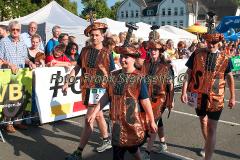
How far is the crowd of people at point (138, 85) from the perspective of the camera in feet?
12.4

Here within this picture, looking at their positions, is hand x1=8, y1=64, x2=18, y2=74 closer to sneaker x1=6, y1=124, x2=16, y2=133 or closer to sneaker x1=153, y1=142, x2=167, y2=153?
sneaker x1=6, y1=124, x2=16, y2=133

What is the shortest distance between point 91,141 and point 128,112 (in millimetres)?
2562

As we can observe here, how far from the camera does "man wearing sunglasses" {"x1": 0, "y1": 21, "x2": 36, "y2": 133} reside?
6.54 m

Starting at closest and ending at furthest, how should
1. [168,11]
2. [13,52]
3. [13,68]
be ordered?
[13,68] → [13,52] → [168,11]

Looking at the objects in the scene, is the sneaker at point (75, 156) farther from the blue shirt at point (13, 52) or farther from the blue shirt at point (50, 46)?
the blue shirt at point (50, 46)

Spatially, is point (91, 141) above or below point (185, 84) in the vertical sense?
below

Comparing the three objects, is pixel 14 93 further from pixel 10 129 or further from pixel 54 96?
pixel 54 96

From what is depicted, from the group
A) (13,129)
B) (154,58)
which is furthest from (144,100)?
(13,129)

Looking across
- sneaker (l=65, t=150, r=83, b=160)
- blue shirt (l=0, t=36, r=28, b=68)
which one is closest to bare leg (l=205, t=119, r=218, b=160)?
sneaker (l=65, t=150, r=83, b=160)

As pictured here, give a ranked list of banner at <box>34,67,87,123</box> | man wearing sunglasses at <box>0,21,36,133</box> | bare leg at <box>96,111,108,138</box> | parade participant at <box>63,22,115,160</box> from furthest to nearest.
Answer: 1. banner at <box>34,67,87,123</box>
2. man wearing sunglasses at <box>0,21,36,133</box>
3. bare leg at <box>96,111,108,138</box>
4. parade participant at <box>63,22,115,160</box>

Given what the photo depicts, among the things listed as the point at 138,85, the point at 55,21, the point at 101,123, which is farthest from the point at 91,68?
the point at 55,21

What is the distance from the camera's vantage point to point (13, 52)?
6648mm

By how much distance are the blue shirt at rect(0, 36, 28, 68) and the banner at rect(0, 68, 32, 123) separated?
0.25 meters

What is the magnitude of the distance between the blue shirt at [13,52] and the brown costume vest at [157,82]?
9.16 feet
